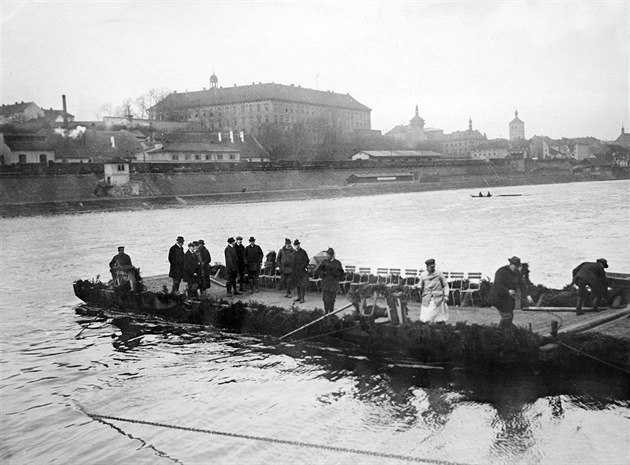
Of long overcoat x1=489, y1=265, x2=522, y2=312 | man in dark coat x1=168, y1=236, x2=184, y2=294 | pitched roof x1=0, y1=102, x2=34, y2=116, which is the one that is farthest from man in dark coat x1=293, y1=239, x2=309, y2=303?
pitched roof x1=0, y1=102, x2=34, y2=116

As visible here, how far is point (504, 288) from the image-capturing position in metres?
12.2

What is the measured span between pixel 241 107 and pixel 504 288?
137m

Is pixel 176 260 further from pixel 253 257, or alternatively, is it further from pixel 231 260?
pixel 253 257

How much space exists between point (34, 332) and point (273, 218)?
35.3 m

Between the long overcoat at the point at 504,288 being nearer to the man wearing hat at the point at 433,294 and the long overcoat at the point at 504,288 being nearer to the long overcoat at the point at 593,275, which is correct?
the man wearing hat at the point at 433,294

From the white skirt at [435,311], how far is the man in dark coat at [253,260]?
628 cm

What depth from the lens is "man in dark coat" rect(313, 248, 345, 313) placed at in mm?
14305

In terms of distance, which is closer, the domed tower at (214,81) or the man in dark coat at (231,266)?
the man in dark coat at (231,266)

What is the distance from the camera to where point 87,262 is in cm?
3378

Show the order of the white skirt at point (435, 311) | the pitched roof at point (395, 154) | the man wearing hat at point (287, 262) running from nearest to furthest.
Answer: the white skirt at point (435, 311)
the man wearing hat at point (287, 262)
the pitched roof at point (395, 154)

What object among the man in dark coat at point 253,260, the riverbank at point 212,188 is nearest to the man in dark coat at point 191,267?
the man in dark coat at point 253,260

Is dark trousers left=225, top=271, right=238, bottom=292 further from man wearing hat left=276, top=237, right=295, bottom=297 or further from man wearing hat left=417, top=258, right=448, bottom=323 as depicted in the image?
man wearing hat left=417, top=258, right=448, bottom=323

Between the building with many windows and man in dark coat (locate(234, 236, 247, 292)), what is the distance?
119034mm

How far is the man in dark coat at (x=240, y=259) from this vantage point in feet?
57.8
